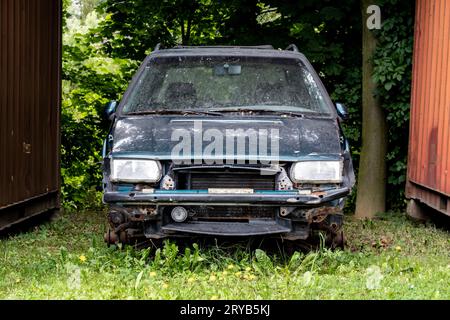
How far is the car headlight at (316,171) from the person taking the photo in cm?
553

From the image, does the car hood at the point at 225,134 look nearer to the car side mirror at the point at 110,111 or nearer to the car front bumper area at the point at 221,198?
the car front bumper area at the point at 221,198

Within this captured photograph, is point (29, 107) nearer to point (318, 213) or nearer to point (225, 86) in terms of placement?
point (225, 86)

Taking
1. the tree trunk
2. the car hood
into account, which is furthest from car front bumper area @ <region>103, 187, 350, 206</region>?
the tree trunk

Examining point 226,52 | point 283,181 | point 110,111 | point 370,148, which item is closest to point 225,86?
point 226,52

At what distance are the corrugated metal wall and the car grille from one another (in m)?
3.00

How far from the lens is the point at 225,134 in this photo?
5637 millimetres

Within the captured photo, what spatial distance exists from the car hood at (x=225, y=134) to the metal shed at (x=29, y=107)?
2.07 metres

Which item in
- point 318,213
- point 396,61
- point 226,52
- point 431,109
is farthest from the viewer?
point 396,61

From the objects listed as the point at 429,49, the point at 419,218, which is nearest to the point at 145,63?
the point at 429,49

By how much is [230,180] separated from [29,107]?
A: 3.69 m
